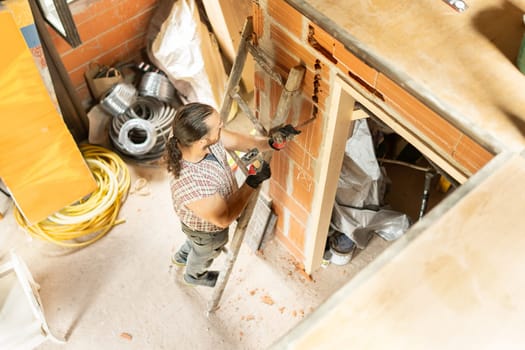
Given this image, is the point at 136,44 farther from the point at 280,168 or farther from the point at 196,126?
the point at 196,126

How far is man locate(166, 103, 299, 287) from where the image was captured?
82.6 inches

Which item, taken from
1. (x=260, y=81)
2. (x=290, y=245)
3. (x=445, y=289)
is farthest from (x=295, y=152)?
(x=445, y=289)

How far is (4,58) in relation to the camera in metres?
2.42

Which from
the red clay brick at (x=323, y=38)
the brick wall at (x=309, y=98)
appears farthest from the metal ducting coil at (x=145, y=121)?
the red clay brick at (x=323, y=38)

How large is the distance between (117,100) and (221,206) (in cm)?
171

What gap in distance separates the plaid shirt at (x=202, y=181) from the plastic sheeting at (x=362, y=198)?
0.76 metres

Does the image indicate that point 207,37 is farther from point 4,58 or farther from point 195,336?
point 195,336

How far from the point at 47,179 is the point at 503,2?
8.24ft

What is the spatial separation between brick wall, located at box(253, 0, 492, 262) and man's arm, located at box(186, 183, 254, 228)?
Result: 0.33 meters

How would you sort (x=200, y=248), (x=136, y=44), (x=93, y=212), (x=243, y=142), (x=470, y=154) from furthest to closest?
(x=136, y=44), (x=93, y=212), (x=200, y=248), (x=243, y=142), (x=470, y=154)

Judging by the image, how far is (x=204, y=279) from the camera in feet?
9.77

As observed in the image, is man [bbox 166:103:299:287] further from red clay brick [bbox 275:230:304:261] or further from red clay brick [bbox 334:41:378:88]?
red clay brick [bbox 275:230:304:261]

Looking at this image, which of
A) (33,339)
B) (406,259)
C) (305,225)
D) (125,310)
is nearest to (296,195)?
(305,225)

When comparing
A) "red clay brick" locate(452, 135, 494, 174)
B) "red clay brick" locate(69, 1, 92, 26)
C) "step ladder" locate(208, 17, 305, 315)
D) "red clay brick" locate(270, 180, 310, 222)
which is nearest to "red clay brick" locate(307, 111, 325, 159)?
"step ladder" locate(208, 17, 305, 315)
